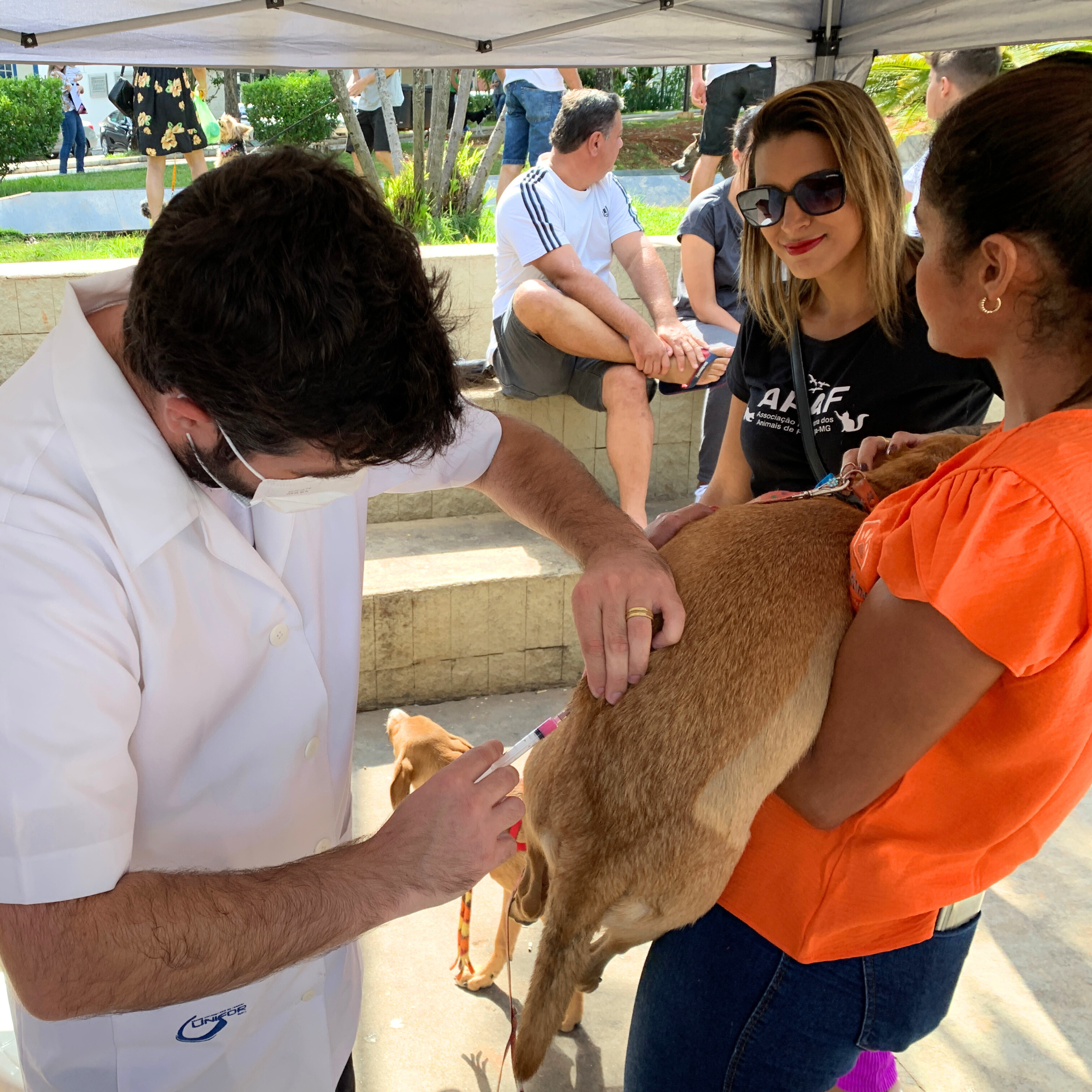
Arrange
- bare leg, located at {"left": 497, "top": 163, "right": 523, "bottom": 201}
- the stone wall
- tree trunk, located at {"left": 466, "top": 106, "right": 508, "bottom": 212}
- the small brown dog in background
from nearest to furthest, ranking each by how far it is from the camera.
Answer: the small brown dog in background < the stone wall < bare leg, located at {"left": 497, "top": 163, "right": 523, "bottom": 201} < tree trunk, located at {"left": 466, "top": 106, "right": 508, "bottom": 212}

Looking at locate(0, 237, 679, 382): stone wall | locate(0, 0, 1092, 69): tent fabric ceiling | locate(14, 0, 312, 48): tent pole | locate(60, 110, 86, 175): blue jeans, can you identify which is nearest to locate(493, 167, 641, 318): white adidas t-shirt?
locate(0, 237, 679, 382): stone wall

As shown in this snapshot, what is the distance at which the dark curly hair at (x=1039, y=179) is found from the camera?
1.15m

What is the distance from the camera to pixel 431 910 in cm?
365

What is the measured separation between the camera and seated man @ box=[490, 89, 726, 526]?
16.7 feet

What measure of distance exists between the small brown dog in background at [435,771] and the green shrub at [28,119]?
674 inches

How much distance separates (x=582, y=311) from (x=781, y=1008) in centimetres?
412

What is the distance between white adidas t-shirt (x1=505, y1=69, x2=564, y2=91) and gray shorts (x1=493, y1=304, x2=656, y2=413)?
3.26 meters

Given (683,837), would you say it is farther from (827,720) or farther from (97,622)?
(97,622)

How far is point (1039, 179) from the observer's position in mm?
1161

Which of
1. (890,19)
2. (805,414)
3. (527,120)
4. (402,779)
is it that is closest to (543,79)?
(527,120)

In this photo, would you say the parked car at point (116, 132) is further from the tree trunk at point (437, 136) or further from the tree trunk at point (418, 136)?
the tree trunk at point (437, 136)

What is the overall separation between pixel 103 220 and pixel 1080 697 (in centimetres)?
1471

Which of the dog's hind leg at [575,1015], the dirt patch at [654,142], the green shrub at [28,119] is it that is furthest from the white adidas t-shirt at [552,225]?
the green shrub at [28,119]

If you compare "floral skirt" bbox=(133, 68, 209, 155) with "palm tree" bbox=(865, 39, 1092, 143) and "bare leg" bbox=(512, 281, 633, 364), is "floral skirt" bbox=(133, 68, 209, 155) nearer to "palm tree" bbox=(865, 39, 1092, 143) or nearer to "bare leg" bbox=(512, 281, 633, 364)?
"bare leg" bbox=(512, 281, 633, 364)
